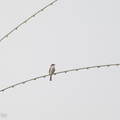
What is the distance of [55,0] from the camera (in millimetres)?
2609

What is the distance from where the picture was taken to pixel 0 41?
219 centimetres

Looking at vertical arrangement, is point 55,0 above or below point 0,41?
above

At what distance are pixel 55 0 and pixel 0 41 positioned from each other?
833 millimetres

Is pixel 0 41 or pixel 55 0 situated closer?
pixel 0 41
